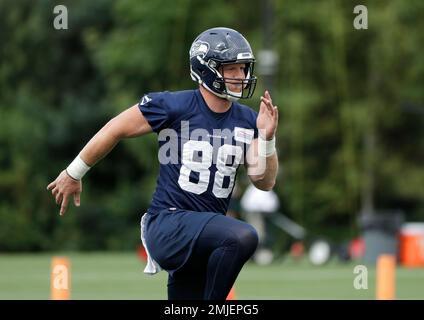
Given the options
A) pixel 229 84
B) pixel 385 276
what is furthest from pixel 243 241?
pixel 385 276

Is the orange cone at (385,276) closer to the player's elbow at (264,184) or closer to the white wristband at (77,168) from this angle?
the player's elbow at (264,184)

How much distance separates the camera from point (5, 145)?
3456 centimetres

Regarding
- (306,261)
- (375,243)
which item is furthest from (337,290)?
(306,261)

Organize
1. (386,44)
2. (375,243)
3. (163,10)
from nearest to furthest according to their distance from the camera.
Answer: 1. (375,243)
2. (163,10)
3. (386,44)

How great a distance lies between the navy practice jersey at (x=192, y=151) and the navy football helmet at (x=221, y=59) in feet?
0.50

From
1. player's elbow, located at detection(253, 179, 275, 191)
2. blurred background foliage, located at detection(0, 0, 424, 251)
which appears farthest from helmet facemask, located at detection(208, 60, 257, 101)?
blurred background foliage, located at detection(0, 0, 424, 251)

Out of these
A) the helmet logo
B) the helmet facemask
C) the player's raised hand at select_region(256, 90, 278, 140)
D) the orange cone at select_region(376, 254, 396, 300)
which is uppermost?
the helmet logo

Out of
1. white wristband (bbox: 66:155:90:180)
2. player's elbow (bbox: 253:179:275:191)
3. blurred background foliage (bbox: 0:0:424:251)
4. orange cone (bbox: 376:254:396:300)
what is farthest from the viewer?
blurred background foliage (bbox: 0:0:424:251)

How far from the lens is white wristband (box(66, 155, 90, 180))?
22.3ft

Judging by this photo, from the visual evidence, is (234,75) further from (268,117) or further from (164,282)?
(164,282)

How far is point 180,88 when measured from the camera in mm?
31781

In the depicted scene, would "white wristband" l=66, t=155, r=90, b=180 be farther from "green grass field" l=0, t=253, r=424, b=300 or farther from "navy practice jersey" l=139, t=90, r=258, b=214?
"green grass field" l=0, t=253, r=424, b=300
